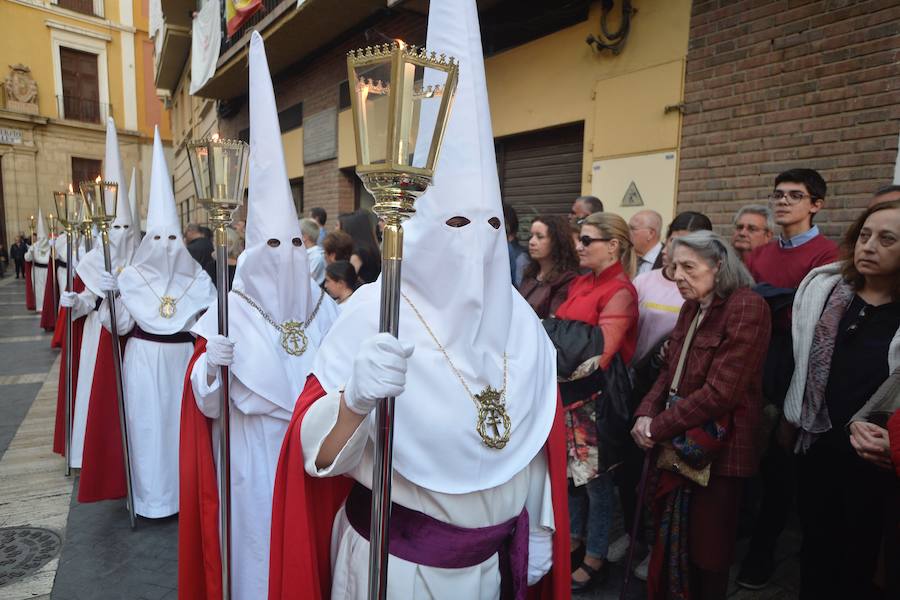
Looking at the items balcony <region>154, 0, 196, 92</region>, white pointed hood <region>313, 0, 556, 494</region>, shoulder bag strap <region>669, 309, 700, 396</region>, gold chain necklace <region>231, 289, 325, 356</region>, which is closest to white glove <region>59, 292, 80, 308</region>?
gold chain necklace <region>231, 289, 325, 356</region>

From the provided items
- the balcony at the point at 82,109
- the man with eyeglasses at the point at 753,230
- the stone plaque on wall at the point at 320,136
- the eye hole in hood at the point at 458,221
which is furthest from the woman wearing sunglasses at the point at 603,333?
the balcony at the point at 82,109

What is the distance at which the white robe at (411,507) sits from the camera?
1.47m

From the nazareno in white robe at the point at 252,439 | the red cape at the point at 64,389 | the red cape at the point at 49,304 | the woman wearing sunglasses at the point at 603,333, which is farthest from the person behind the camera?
the red cape at the point at 49,304

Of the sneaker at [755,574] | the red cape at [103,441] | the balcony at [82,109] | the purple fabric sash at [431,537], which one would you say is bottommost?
the sneaker at [755,574]

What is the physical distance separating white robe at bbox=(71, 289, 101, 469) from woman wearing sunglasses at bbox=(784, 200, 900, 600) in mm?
5141

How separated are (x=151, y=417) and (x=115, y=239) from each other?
164 centimetres

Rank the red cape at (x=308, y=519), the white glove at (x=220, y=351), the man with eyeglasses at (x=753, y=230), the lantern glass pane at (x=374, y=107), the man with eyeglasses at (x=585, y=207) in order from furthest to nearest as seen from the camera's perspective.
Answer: the man with eyeglasses at (x=585, y=207) → the man with eyeglasses at (x=753, y=230) → the white glove at (x=220, y=351) → the red cape at (x=308, y=519) → the lantern glass pane at (x=374, y=107)

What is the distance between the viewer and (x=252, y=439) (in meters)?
2.67

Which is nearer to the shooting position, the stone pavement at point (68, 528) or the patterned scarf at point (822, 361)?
the patterned scarf at point (822, 361)

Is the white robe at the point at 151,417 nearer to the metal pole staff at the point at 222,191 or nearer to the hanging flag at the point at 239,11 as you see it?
the metal pole staff at the point at 222,191

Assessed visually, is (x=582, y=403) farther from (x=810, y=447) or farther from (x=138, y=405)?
(x=138, y=405)

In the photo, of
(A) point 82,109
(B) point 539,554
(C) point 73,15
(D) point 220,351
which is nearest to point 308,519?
(B) point 539,554

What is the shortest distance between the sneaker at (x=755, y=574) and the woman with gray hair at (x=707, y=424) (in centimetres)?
73

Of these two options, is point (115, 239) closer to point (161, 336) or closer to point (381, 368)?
point (161, 336)
